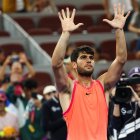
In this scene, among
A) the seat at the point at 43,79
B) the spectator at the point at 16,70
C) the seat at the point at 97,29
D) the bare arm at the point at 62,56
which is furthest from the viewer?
the seat at the point at 97,29

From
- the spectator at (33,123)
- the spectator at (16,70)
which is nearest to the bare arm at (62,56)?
the spectator at (33,123)

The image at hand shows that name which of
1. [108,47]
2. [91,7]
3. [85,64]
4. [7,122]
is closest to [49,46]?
[108,47]

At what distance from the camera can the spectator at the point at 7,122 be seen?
32.6 feet

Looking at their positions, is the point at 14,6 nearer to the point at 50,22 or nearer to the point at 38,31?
the point at 50,22

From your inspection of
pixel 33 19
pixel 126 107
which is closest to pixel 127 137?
pixel 126 107

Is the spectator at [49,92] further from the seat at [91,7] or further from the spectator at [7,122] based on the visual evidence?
the seat at [91,7]

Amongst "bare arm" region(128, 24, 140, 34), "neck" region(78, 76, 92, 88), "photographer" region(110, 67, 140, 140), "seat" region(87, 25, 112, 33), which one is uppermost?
"neck" region(78, 76, 92, 88)

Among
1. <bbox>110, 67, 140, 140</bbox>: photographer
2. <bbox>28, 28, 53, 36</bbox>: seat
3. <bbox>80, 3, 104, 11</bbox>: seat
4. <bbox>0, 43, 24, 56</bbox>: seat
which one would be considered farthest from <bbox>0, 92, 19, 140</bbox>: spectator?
<bbox>80, 3, 104, 11</bbox>: seat

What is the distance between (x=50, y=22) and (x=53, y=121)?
5.54 meters

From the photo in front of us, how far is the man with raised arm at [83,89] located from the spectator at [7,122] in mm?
2811

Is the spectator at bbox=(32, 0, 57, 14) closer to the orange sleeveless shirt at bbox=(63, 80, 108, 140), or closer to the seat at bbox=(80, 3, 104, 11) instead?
the seat at bbox=(80, 3, 104, 11)

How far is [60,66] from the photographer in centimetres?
698

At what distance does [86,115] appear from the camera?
277 inches

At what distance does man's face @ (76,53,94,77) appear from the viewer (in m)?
7.04
